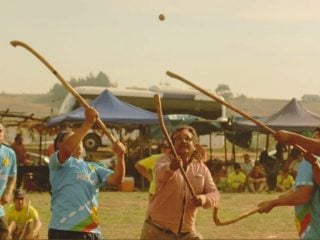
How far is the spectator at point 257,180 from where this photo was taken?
78.1ft

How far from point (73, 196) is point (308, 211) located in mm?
2012

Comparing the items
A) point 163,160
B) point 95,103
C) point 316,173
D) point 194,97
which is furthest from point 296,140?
point 194,97

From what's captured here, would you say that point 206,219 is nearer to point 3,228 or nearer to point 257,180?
point 3,228

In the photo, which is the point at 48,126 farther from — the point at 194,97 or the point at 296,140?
the point at 296,140

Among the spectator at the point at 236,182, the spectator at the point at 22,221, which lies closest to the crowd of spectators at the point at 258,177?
the spectator at the point at 236,182

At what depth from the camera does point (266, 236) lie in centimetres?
1374

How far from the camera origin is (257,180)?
78.8ft

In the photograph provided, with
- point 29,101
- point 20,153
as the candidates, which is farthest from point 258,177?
point 29,101

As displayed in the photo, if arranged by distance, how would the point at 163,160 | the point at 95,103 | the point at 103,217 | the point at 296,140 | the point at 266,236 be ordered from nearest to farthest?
the point at 296,140 < the point at 163,160 < the point at 266,236 < the point at 103,217 < the point at 95,103

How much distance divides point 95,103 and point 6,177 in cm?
1488

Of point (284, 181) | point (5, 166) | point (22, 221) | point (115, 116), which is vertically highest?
point (115, 116)

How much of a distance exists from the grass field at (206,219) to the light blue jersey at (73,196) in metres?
6.02

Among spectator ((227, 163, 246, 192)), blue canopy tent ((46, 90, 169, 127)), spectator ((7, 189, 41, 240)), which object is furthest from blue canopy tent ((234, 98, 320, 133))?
spectator ((7, 189, 41, 240))

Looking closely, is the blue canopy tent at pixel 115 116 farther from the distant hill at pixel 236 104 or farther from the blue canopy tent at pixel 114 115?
the distant hill at pixel 236 104
